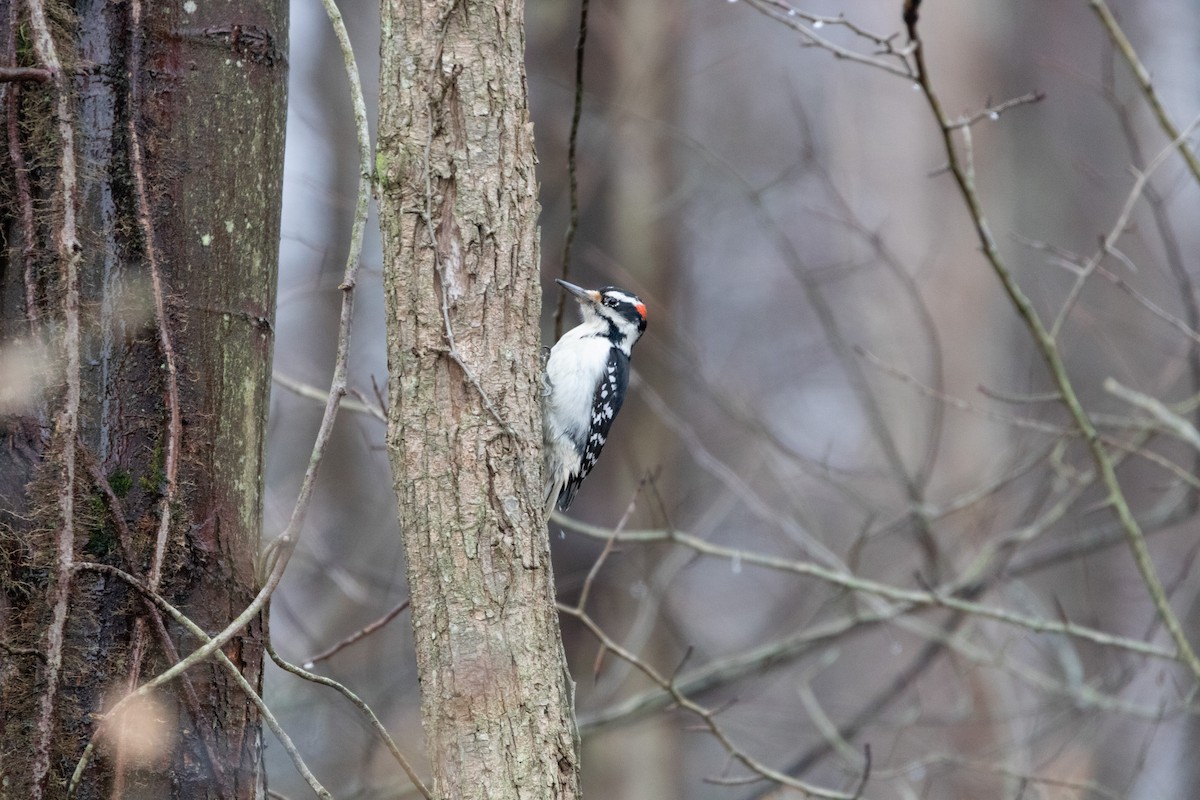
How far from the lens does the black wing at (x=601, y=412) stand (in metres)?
5.04

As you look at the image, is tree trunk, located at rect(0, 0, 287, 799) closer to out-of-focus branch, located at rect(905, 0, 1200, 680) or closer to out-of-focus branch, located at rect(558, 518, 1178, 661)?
out-of-focus branch, located at rect(558, 518, 1178, 661)

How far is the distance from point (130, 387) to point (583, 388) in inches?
112

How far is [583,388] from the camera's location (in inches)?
197

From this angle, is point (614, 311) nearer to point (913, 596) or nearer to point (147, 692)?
point (913, 596)

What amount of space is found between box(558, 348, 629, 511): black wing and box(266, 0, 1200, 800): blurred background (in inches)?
15.1

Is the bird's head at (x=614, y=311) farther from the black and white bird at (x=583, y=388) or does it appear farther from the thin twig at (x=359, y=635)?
the thin twig at (x=359, y=635)

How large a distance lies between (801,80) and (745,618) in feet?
22.8

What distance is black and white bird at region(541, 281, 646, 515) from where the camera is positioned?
485 centimetres

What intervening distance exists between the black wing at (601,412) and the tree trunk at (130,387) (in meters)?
2.65

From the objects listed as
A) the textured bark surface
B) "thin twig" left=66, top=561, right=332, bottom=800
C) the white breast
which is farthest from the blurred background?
"thin twig" left=66, top=561, right=332, bottom=800

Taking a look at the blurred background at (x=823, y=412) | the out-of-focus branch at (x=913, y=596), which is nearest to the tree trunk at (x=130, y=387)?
the blurred background at (x=823, y=412)

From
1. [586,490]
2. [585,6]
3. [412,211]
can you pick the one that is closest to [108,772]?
[412,211]

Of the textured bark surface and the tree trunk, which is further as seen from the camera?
the textured bark surface

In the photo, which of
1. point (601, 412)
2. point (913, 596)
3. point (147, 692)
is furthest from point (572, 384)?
point (147, 692)
